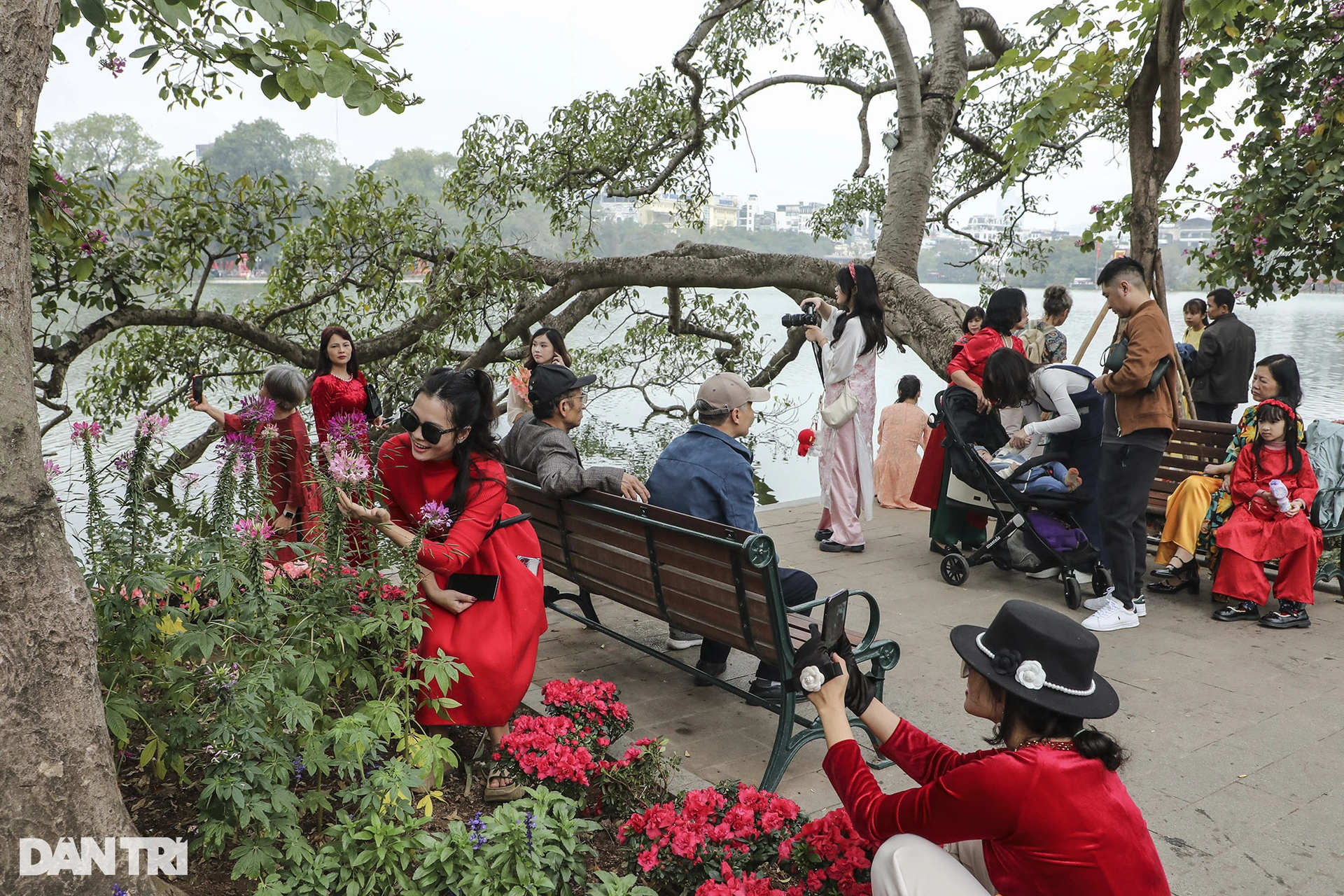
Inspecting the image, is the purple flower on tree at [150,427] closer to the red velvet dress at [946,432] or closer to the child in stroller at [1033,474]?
the child in stroller at [1033,474]

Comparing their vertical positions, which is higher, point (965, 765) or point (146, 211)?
point (146, 211)

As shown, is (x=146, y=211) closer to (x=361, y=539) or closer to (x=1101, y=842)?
(x=361, y=539)

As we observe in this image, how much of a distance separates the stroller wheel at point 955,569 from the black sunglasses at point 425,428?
361 cm

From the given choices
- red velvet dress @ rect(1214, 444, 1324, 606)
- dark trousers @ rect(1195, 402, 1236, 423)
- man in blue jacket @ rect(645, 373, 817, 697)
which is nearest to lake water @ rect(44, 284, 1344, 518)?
man in blue jacket @ rect(645, 373, 817, 697)

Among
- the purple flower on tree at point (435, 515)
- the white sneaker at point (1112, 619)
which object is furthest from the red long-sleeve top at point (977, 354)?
the purple flower on tree at point (435, 515)

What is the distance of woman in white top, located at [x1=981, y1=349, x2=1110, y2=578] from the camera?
18.0 feet

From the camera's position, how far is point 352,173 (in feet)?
27.3

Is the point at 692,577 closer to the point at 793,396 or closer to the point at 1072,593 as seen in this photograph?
the point at 1072,593

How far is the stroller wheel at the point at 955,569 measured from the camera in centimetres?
579

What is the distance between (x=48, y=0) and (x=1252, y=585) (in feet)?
18.1

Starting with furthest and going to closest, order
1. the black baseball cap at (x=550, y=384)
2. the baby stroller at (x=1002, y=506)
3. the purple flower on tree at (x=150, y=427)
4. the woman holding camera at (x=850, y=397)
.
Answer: the woman holding camera at (x=850, y=397) → the baby stroller at (x=1002, y=506) → the black baseball cap at (x=550, y=384) → the purple flower on tree at (x=150, y=427)

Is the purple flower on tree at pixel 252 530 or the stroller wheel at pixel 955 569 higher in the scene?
the purple flower on tree at pixel 252 530

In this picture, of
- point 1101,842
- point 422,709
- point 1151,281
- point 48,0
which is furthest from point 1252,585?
point 48,0

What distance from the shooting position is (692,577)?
3.47m
